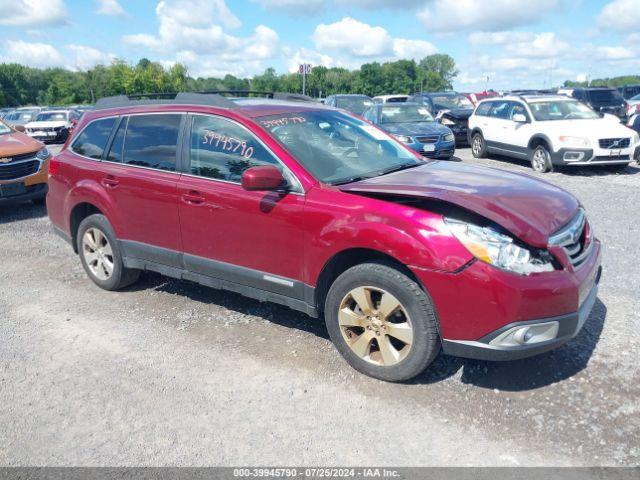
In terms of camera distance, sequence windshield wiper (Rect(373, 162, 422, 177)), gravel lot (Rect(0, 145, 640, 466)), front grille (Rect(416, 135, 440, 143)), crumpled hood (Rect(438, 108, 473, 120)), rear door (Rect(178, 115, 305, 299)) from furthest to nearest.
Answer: crumpled hood (Rect(438, 108, 473, 120))
front grille (Rect(416, 135, 440, 143))
windshield wiper (Rect(373, 162, 422, 177))
rear door (Rect(178, 115, 305, 299))
gravel lot (Rect(0, 145, 640, 466))

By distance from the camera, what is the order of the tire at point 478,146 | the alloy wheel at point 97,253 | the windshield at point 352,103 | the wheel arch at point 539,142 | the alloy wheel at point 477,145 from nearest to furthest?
1. the alloy wheel at point 97,253
2. the wheel arch at point 539,142
3. the tire at point 478,146
4. the alloy wheel at point 477,145
5. the windshield at point 352,103

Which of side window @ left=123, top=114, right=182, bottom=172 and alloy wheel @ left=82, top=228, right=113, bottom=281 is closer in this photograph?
side window @ left=123, top=114, right=182, bottom=172

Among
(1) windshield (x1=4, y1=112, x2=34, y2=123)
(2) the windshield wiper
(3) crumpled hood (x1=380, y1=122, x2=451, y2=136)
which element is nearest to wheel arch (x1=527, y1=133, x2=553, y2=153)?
(3) crumpled hood (x1=380, y1=122, x2=451, y2=136)

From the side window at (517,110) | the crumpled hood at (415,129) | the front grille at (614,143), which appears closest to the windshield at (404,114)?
the crumpled hood at (415,129)

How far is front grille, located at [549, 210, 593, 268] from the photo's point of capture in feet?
10.6

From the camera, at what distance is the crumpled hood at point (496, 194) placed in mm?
3102

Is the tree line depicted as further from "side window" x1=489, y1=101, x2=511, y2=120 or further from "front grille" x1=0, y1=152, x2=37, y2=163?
"front grille" x1=0, y1=152, x2=37, y2=163

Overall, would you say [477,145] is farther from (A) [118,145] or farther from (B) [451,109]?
(A) [118,145]

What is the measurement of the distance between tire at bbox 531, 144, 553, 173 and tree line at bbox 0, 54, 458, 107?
46.5m

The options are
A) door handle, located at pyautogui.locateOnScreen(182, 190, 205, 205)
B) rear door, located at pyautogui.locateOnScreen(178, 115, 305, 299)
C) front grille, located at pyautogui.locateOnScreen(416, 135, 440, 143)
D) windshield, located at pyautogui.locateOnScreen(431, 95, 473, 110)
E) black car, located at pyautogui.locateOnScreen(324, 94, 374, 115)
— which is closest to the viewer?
rear door, located at pyautogui.locateOnScreen(178, 115, 305, 299)

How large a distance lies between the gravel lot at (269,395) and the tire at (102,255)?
0.28 metres

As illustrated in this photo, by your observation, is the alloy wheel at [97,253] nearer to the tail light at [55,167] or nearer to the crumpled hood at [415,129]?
the tail light at [55,167]

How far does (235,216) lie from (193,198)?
0.46m

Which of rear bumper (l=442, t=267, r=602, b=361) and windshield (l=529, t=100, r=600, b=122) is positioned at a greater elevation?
windshield (l=529, t=100, r=600, b=122)
